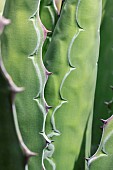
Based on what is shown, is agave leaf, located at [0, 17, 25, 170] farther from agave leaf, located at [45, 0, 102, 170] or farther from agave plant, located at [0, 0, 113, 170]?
agave leaf, located at [45, 0, 102, 170]

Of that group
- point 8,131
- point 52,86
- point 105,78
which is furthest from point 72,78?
point 8,131

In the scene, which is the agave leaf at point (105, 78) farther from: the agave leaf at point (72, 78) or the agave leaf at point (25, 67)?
the agave leaf at point (25, 67)

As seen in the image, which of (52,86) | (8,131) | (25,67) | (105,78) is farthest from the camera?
(105,78)

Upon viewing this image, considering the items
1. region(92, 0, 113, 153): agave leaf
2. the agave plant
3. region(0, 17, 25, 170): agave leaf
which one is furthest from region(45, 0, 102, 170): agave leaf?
region(0, 17, 25, 170): agave leaf

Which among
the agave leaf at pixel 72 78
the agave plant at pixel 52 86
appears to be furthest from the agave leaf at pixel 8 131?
the agave leaf at pixel 72 78

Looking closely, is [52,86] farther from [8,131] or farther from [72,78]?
[8,131]

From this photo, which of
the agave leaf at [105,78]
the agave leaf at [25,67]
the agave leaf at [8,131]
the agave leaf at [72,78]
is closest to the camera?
the agave leaf at [8,131]

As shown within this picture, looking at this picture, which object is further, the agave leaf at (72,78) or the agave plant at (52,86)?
the agave leaf at (72,78)

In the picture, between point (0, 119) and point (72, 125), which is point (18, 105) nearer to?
A: point (0, 119)

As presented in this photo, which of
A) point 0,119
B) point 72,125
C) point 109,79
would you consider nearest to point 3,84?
point 0,119
